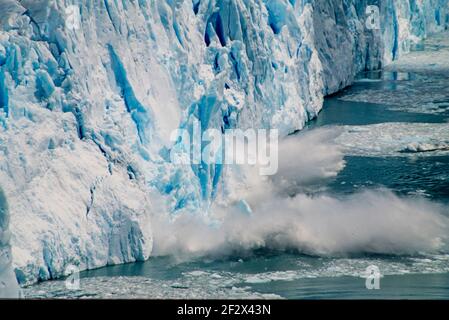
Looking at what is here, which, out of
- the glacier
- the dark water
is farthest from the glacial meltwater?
the glacier

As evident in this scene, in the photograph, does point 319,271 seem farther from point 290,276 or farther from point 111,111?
point 111,111

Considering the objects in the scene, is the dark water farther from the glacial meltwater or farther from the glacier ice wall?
the glacier ice wall

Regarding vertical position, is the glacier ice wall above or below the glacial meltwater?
above

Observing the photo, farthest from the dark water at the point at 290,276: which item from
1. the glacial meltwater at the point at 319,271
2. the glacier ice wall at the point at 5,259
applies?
the glacier ice wall at the point at 5,259

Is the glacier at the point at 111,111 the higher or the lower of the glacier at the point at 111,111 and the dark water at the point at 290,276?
the higher

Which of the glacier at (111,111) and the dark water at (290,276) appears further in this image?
the glacier at (111,111)

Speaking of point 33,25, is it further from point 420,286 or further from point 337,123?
point 337,123

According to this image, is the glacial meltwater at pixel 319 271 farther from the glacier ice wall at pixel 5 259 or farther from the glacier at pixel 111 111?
the glacier ice wall at pixel 5 259

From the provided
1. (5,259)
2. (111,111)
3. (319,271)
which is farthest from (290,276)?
(5,259)
